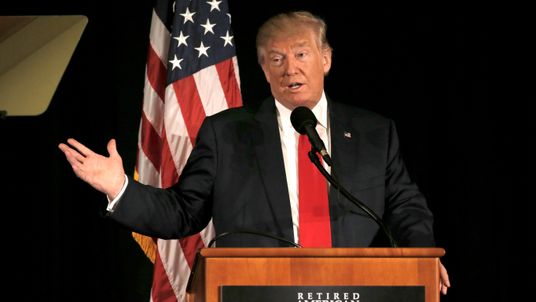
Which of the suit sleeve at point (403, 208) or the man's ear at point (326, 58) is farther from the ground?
the man's ear at point (326, 58)

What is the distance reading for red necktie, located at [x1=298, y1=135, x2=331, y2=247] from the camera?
273cm

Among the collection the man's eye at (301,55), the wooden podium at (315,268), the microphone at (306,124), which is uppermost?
the man's eye at (301,55)

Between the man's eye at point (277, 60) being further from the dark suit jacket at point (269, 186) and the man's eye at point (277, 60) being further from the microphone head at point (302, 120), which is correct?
the microphone head at point (302, 120)

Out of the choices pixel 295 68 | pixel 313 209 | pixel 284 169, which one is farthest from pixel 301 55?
pixel 313 209

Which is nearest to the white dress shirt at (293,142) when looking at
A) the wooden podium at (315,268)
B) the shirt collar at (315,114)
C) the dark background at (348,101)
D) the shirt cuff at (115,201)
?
the shirt collar at (315,114)

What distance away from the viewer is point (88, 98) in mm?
3965

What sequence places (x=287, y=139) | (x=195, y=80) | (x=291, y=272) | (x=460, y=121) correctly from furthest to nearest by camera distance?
(x=460, y=121) → (x=195, y=80) → (x=287, y=139) → (x=291, y=272)

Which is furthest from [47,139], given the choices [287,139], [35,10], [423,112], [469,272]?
[469,272]

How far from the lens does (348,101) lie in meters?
4.22

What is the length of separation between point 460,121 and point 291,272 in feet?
7.83

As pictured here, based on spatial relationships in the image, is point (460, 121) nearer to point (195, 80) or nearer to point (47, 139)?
point (195, 80)

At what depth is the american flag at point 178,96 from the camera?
12.2 feet

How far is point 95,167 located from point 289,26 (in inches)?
Answer: 40.9

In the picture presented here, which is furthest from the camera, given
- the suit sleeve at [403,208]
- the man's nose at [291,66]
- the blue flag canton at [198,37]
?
the blue flag canton at [198,37]
